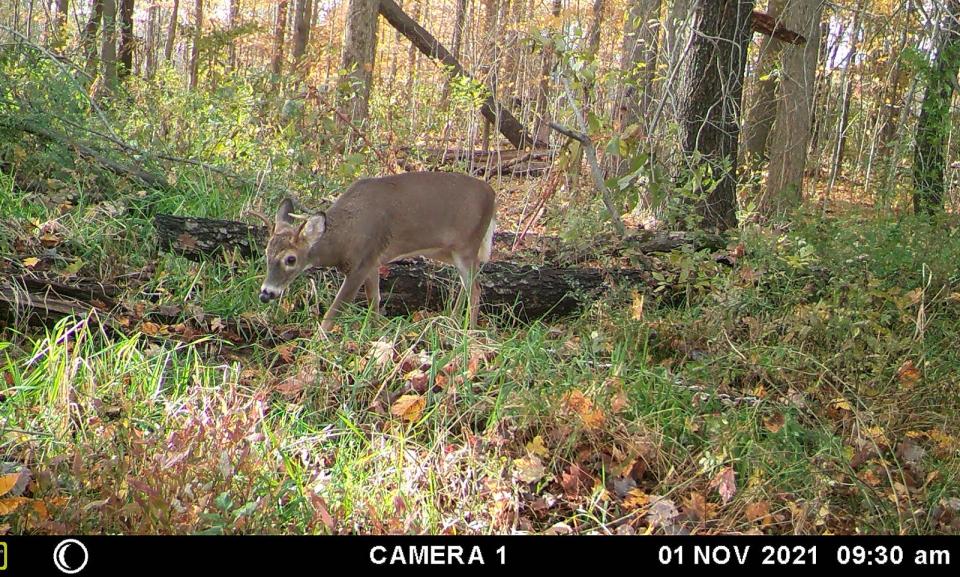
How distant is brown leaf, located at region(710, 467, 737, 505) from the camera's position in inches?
147

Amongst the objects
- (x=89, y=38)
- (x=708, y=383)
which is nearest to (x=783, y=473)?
(x=708, y=383)

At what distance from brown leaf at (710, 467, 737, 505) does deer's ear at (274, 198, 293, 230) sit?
3.03 m

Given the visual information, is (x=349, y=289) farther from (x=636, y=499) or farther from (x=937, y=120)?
(x=937, y=120)

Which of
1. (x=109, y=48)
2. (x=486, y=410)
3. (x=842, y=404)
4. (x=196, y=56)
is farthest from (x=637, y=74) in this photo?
(x=196, y=56)

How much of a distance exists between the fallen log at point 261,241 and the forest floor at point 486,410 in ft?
0.44

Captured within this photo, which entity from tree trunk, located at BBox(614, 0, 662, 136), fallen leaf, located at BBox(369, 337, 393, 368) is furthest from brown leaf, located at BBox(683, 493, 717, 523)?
tree trunk, located at BBox(614, 0, 662, 136)

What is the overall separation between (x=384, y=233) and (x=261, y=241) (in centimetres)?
80

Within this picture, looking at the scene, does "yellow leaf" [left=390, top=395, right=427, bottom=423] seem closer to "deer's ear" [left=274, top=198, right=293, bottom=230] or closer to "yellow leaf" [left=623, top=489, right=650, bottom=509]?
"yellow leaf" [left=623, top=489, right=650, bottom=509]

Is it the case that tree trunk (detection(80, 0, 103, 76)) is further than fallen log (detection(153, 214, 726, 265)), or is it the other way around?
tree trunk (detection(80, 0, 103, 76))

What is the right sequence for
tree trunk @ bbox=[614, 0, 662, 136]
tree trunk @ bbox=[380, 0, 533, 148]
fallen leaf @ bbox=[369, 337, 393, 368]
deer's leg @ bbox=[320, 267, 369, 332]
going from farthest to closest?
tree trunk @ bbox=[380, 0, 533, 148], tree trunk @ bbox=[614, 0, 662, 136], deer's leg @ bbox=[320, 267, 369, 332], fallen leaf @ bbox=[369, 337, 393, 368]

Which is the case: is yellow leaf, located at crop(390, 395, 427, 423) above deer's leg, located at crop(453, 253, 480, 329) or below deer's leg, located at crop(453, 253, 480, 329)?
below

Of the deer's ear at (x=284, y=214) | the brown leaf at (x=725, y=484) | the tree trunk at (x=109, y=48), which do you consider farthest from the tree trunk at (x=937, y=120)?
the tree trunk at (x=109, y=48)

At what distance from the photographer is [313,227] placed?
5.56 metres

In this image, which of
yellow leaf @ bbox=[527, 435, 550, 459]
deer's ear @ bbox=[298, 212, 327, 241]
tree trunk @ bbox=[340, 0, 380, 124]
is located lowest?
yellow leaf @ bbox=[527, 435, 550, 459]
